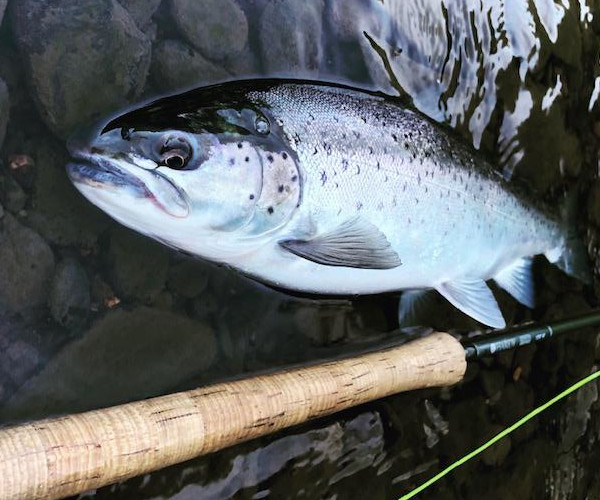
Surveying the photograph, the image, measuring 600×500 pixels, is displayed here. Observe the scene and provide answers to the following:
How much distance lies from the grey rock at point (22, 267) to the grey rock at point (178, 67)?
0.46 metres

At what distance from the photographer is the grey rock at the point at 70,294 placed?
4.82ft

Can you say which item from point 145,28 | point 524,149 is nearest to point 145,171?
point 145,28

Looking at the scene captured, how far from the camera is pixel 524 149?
227 centimetres

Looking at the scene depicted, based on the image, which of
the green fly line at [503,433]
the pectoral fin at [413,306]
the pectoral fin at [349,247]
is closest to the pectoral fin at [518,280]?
the pectoral fin at [413,306]

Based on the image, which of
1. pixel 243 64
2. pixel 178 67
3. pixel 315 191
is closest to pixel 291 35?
pixel 243 64

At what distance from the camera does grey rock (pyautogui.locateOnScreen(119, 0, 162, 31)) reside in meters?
1.53

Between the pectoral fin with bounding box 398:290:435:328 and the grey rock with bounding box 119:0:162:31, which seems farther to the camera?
the pectoral fin with bounding box 398:290:435:328

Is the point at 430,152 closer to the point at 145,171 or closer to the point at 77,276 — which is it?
the point at 145,171

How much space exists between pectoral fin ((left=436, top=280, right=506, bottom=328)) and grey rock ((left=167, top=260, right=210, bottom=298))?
70 centimetres

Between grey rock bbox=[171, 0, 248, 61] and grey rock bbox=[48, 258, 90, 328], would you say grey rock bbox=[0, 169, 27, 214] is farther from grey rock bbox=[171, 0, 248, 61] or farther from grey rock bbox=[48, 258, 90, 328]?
grey rock bbox=[171, 0, 248, 61]

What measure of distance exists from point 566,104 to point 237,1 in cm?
137

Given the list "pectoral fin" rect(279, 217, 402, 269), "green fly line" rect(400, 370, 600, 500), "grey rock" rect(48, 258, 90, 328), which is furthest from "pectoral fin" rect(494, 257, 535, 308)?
"grey rock" rect(48, 258, 90, 328)

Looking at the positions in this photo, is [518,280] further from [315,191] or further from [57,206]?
[57,206]

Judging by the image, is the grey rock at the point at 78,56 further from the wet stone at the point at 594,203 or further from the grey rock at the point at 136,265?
the wet stone at the point at 594,203
